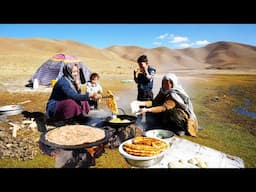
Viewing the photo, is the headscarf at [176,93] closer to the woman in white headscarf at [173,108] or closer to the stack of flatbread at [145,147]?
the woman in white headscarf at [173,108]

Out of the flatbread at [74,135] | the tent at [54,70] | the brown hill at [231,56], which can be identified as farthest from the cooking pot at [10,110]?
the brown hill at [231,56]

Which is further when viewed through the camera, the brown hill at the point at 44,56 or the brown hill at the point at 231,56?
the brown hill at the point at 44,56

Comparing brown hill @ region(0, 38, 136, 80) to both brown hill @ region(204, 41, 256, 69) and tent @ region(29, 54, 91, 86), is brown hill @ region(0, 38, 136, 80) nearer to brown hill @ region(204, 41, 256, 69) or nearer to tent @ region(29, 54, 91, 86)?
tent @ region(29, 54, 91, 86)

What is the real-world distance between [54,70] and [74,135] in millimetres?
3407

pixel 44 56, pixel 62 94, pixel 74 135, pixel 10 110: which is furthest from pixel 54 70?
pixel 74 135

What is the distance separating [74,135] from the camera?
322cm

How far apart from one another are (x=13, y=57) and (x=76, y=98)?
3.15 meters

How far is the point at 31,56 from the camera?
6.80m

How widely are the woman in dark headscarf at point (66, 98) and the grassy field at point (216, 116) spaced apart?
0.78 m

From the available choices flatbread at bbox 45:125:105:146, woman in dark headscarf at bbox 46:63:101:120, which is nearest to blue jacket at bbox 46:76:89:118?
woman in dark headscarf at bbox 46:63:101:120

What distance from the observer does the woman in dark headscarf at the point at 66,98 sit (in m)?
3.86
